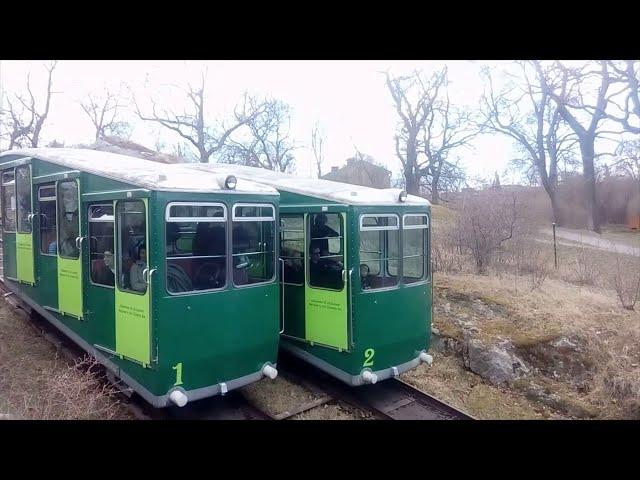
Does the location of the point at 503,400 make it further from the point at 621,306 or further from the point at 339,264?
the point at 621,306

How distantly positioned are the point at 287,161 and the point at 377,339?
27704mm

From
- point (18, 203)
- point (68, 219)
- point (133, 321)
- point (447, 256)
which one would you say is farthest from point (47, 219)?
point (447, 256)

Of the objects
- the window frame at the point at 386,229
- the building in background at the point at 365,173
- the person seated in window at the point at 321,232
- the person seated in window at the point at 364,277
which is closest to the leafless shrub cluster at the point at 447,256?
the window frame at the point at 386,229

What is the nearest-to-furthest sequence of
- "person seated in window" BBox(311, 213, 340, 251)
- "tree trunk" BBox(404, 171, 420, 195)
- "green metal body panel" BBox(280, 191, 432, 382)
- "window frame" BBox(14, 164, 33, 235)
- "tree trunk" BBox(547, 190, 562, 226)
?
"green metal body panel" BBox(280, 191, 432, 382) < "person seated in window" BBox(311, 213, 340, 251) < "window frame" BBox(14, 164, 33, 235) < "tree trunk" BBox(547, 190, 562, 226) < "tree trunk" BBox(404, 171, 420, 195)

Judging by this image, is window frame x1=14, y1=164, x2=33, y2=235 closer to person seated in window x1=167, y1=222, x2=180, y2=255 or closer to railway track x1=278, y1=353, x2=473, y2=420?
person seated in window x1=167, y1=222, x2=180, y2=255

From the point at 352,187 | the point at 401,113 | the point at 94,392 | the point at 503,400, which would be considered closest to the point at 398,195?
the point at 352,187

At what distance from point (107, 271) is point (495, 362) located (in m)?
6.10

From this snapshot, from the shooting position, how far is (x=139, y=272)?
18.5ft

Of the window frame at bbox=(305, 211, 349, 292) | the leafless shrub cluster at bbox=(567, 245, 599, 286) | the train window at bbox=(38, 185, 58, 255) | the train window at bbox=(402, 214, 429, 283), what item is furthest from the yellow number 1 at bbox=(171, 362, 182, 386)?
the leafless shrub cluster at bbox=(567, 245, 599, 286)

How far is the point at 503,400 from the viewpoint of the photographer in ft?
25.1

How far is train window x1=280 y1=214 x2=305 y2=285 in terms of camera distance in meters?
7.27

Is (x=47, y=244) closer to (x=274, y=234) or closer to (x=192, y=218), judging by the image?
(x=192, y=218)

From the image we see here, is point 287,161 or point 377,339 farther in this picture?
point 287,161

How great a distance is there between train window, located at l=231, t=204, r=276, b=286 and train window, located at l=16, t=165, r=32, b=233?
13.0 ft
